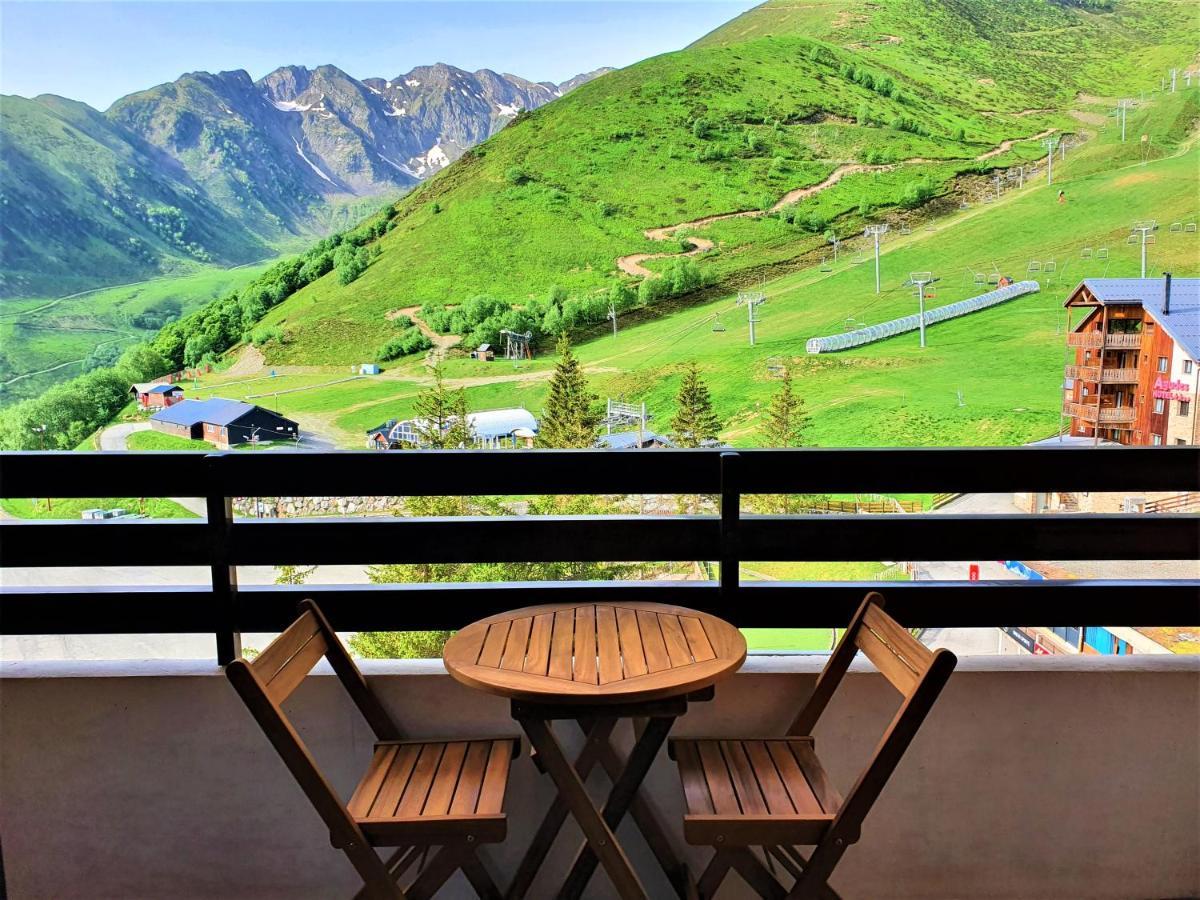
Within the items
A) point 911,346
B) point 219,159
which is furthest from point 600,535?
point 219,159

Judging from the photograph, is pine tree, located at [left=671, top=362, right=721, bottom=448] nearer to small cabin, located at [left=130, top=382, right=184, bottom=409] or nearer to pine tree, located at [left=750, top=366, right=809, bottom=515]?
pine tree, located at [left=750, top=366, right=809, bottom=515]

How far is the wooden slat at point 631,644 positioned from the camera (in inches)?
56.4

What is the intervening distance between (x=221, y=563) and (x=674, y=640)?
0.96 metres

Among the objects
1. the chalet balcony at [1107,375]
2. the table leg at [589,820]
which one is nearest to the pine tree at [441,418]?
the chalet balcony at [1107,375]

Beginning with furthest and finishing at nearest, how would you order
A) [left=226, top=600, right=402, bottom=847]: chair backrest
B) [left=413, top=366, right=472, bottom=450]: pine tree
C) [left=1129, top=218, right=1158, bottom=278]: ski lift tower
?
[left=1129, top=218, right=1158, bottom=278]: ski lift tower
[left=413, top=366, right=472, bottom=450]: pine tree
[left=226, top=600, right=402, bottom=847]: chair backrest

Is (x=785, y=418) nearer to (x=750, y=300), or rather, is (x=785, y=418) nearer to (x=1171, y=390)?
(x=750, y=300)

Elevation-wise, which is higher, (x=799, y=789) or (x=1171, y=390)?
(x=799, y=789)

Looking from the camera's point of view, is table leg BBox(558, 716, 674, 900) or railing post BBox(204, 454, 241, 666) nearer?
table leg BBox(558, 716, 674, 900)

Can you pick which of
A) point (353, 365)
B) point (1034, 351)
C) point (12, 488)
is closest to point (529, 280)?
point (353, 365)

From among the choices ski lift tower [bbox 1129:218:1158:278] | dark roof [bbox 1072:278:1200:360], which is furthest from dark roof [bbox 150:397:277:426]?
ski lift tower [bbox 1129:218:1158:278]

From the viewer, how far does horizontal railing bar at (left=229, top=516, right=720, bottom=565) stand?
1.79m

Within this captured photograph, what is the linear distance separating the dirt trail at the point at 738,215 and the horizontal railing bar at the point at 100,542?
22.9 m

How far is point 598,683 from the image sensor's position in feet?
4.50

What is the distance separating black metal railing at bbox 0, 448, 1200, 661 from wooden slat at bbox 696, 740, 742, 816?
0.28m
